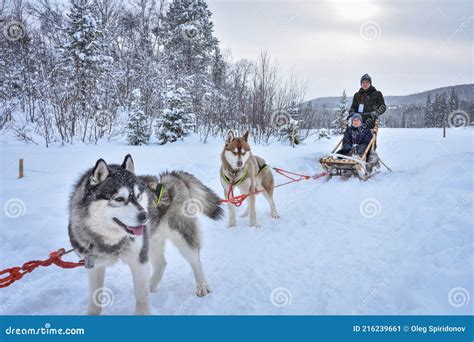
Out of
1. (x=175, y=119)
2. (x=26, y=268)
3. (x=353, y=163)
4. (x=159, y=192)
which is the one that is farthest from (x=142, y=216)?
(x=175, y=119)

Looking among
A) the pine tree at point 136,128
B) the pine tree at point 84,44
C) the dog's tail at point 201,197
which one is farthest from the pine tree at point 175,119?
the dog's tail at point 201,197

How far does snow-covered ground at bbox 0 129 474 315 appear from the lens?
2.64 metres

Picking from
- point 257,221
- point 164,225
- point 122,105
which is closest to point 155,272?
point 164,225

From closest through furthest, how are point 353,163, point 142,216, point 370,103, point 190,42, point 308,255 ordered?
point 142,216 → point 308,255 → point 353,163 → point 370,103 → point 190,42

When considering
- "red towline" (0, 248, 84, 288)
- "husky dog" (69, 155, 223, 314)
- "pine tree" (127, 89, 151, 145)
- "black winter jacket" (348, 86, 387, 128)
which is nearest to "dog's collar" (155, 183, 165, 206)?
"husky dog" (69, 155, 223, 314)

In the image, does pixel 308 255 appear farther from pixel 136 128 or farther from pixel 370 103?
pixel 136 128

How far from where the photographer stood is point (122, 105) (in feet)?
61.7

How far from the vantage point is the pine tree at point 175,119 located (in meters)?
13.5

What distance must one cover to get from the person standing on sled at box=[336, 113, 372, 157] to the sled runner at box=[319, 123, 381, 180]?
0.14 m

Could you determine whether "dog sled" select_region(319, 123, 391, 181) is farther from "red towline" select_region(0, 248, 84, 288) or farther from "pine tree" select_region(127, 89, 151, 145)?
"pine tree" select_region(127, 89, 151, 145)

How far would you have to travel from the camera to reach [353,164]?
7047 millimetres

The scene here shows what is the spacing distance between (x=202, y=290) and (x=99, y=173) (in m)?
1.40

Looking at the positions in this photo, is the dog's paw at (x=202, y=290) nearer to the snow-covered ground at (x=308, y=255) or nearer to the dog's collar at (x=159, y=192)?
the snow-covered ground at (x=308, y=255)

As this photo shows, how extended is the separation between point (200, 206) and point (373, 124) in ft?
20.1
